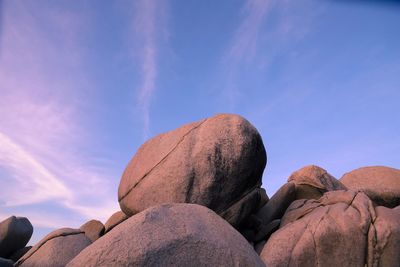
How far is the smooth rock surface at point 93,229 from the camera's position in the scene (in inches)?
Answer: 480

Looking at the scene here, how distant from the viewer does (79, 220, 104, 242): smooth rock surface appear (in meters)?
12.2

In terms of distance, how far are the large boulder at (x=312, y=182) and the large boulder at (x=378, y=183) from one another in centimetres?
197

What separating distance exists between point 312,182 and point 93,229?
20.6 feet

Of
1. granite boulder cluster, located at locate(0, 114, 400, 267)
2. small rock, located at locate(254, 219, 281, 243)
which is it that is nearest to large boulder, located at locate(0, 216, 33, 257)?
granite boulder cluster, located at locate(0, 114, 400, 267)

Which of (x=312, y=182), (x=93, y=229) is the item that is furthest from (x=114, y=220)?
(x=312, y=182)

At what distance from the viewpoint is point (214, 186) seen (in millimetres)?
9883

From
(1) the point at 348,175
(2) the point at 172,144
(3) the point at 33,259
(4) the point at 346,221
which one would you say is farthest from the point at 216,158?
(1) the point at 348,175

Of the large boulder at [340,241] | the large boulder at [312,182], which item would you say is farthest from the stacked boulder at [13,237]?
the large boulder at [340,241]

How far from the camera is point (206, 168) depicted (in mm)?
9852

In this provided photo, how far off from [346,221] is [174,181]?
3.72m

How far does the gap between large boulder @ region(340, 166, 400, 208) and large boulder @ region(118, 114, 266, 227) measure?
6.07 metres

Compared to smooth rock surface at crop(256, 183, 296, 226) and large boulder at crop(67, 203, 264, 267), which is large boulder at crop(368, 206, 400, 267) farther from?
large boulder at crop(67, 203, 264, 267)

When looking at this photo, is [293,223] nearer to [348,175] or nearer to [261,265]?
[261,265]

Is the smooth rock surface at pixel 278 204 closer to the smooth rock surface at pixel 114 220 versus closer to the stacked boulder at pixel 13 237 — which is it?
the smooth rock surface at pixel 114 220
